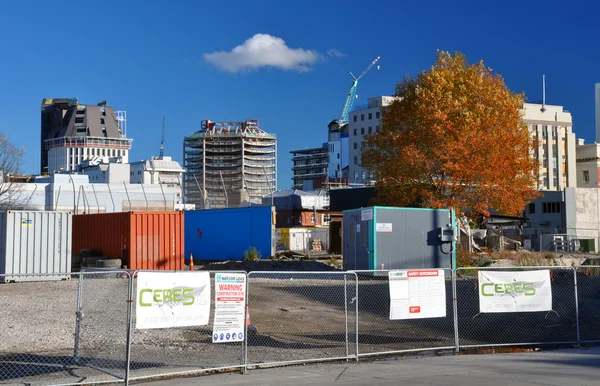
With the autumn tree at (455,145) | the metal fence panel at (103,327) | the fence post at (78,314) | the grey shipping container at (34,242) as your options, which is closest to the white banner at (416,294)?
the metal fence panel at (103,327)

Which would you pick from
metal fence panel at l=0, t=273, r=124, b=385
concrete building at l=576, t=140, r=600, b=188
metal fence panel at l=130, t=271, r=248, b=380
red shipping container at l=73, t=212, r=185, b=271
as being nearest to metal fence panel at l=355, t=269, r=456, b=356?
metal fence panel at l=130, t=271, r=248, b=380

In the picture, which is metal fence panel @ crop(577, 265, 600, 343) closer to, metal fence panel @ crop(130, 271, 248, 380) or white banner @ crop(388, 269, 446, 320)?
white banner @ crop(388, 269, 446, 320)

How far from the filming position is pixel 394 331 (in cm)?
1847

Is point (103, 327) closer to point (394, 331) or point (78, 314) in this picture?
point (78, 314)

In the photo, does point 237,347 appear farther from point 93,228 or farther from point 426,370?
point 93,228

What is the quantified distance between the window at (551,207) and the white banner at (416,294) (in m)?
66.2

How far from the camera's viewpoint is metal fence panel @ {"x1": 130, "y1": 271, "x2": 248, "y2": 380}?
42.8 ft

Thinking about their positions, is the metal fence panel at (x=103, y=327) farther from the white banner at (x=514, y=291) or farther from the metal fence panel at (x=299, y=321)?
the white banner at (x=514, y=291)

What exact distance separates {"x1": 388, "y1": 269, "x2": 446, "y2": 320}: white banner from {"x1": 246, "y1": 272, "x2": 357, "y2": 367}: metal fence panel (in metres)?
0.98

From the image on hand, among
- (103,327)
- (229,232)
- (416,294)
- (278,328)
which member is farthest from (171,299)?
(229,232)

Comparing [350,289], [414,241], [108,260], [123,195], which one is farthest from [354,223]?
[123,195]

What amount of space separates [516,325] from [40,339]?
462 inches

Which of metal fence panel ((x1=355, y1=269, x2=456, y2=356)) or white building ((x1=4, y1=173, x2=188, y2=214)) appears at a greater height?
white building ((x1=4, y1=173, x2=188, y2=214))

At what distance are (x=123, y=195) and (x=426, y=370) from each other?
261 ft
